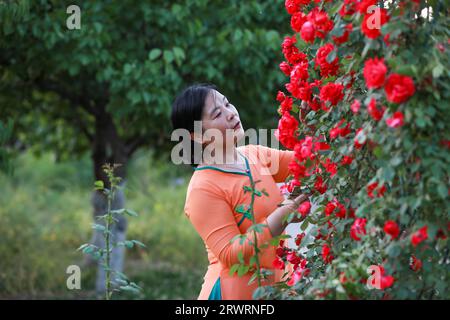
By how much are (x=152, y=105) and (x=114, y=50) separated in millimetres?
534

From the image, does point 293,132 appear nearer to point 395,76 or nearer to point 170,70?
point 395,76

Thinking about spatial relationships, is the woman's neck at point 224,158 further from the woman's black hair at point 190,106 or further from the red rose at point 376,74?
the red rose at point 376,74

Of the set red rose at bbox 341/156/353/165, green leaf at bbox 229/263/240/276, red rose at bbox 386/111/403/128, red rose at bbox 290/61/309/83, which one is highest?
red rose at bbox 290/61/309/83

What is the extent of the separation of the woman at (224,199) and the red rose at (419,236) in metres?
0.60

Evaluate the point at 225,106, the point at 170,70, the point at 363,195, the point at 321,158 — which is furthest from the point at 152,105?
the point at 363,195

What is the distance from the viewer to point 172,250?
871 centimetres

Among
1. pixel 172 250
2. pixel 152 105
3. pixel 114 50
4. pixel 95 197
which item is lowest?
pixel 172 250

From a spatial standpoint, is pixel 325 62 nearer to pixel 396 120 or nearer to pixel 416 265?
pixel 396 120

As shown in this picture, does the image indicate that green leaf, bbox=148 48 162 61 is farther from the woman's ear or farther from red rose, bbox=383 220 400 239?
red rose, bbox=383 220 400 239

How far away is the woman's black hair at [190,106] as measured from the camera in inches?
100.0

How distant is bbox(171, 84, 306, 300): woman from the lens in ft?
7.84

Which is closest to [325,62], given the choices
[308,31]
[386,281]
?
[308,31]

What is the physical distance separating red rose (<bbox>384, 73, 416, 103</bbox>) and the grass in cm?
378

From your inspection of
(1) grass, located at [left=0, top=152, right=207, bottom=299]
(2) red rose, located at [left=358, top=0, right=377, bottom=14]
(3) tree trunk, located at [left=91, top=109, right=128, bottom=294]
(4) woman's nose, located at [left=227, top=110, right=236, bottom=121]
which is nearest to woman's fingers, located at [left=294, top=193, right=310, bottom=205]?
(4) woman's nose, located at [left=227, top=110, right=236, bottom=121]
